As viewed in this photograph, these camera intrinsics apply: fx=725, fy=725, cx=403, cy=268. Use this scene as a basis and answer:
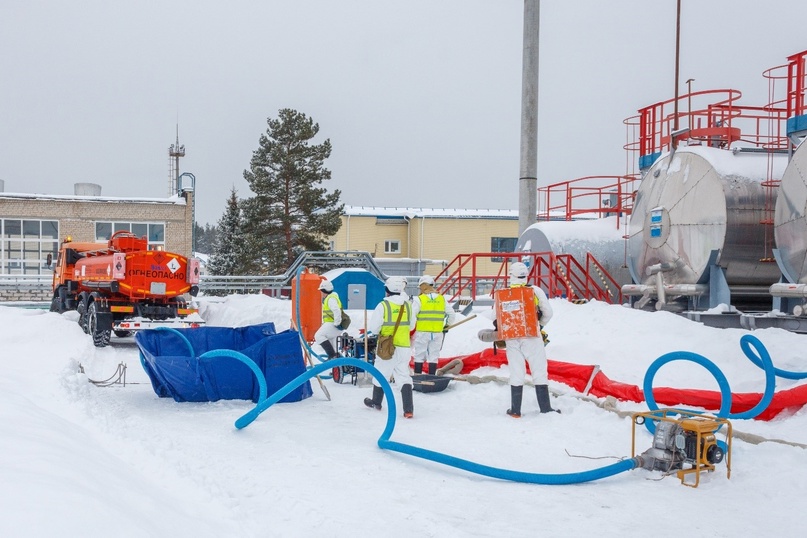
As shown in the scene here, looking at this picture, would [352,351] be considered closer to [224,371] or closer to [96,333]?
[224,371]

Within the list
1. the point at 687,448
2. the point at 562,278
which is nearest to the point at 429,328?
the point at 687,448

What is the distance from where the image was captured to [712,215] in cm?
1398

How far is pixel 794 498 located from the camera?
5.95 m

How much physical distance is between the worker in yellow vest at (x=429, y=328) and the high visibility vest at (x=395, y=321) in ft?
6.60

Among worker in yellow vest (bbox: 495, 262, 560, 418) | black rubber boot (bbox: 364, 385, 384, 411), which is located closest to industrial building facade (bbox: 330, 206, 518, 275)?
worker in yellow vest (bbox: 495, 262, 560, 418)

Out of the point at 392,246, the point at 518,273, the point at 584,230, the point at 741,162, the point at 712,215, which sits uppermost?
the point at 741,162

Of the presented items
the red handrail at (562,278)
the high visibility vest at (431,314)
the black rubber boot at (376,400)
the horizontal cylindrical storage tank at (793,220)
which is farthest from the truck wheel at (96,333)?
the horizontal cylindrical storage tank at (793,220)

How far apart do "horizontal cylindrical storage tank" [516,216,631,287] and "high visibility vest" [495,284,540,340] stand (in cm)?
973

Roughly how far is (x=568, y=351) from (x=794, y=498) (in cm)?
600

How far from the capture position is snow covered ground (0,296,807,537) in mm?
4031

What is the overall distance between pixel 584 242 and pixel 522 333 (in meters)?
10.6

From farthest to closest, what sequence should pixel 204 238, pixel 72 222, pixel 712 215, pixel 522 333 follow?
1. pixel 204 238
2. pixel 72 222
3. pixel 712 215
4. pixel 522 333

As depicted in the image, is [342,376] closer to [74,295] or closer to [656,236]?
[656,236]

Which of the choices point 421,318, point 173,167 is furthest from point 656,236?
point 173,167
